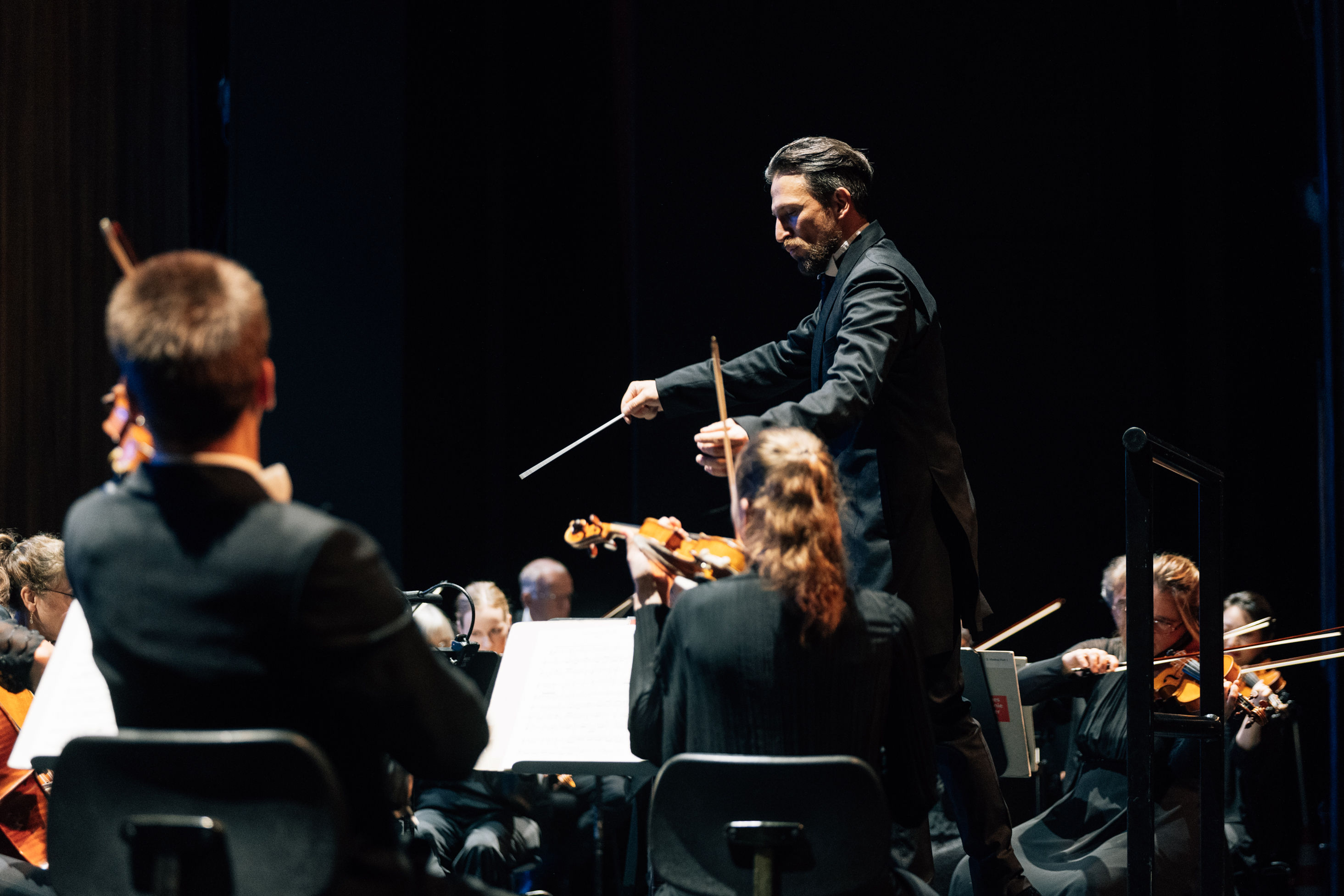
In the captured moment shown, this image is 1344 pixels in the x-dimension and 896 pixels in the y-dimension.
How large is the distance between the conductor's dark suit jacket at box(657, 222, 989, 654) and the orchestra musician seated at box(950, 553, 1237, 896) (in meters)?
0.71

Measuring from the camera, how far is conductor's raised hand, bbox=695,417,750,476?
2.27 meters

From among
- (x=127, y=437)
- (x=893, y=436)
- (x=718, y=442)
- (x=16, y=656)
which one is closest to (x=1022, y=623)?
(x=893, y=436)

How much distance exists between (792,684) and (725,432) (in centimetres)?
60

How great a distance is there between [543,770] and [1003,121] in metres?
3.38

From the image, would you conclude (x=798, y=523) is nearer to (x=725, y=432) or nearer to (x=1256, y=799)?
(x=725, y=432)

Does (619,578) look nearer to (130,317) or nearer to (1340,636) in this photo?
(1340,636)

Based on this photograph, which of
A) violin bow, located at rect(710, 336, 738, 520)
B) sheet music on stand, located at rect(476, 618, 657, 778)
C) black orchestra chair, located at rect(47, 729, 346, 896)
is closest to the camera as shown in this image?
black orchestra chair, located at rect(47, 729, 346, 896)

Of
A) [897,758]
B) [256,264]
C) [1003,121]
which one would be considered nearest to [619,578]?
[256,264]

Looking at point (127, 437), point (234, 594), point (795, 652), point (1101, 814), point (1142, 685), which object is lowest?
point (1101, 814)

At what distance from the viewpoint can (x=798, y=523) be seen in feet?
6.06

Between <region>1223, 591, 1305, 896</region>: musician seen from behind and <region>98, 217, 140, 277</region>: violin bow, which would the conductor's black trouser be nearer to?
<region>98, 217, 140, 277</region>: violin bow

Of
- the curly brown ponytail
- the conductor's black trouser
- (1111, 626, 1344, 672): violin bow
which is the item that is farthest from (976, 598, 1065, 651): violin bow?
the curly brown ponytail

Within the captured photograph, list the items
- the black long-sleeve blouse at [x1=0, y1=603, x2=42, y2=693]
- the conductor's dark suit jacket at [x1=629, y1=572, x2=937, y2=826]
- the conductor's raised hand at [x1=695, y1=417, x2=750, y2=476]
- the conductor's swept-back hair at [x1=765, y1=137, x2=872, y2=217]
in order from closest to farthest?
the conductor's dark suit jacket at [x1=629, y1=572, x2=937, y2=826] → the conductor's raised hand at [x1=695, y1=417, x2=750, y2=476] → the conductor's swept-back hair at [x1=765, y1=137, x2=872, y2=217] → the black long-sleeve blouse at [x1=0, y1=603, x2=42, y2=693]

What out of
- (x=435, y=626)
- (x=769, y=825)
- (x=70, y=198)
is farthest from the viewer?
(x=70, y=198)
